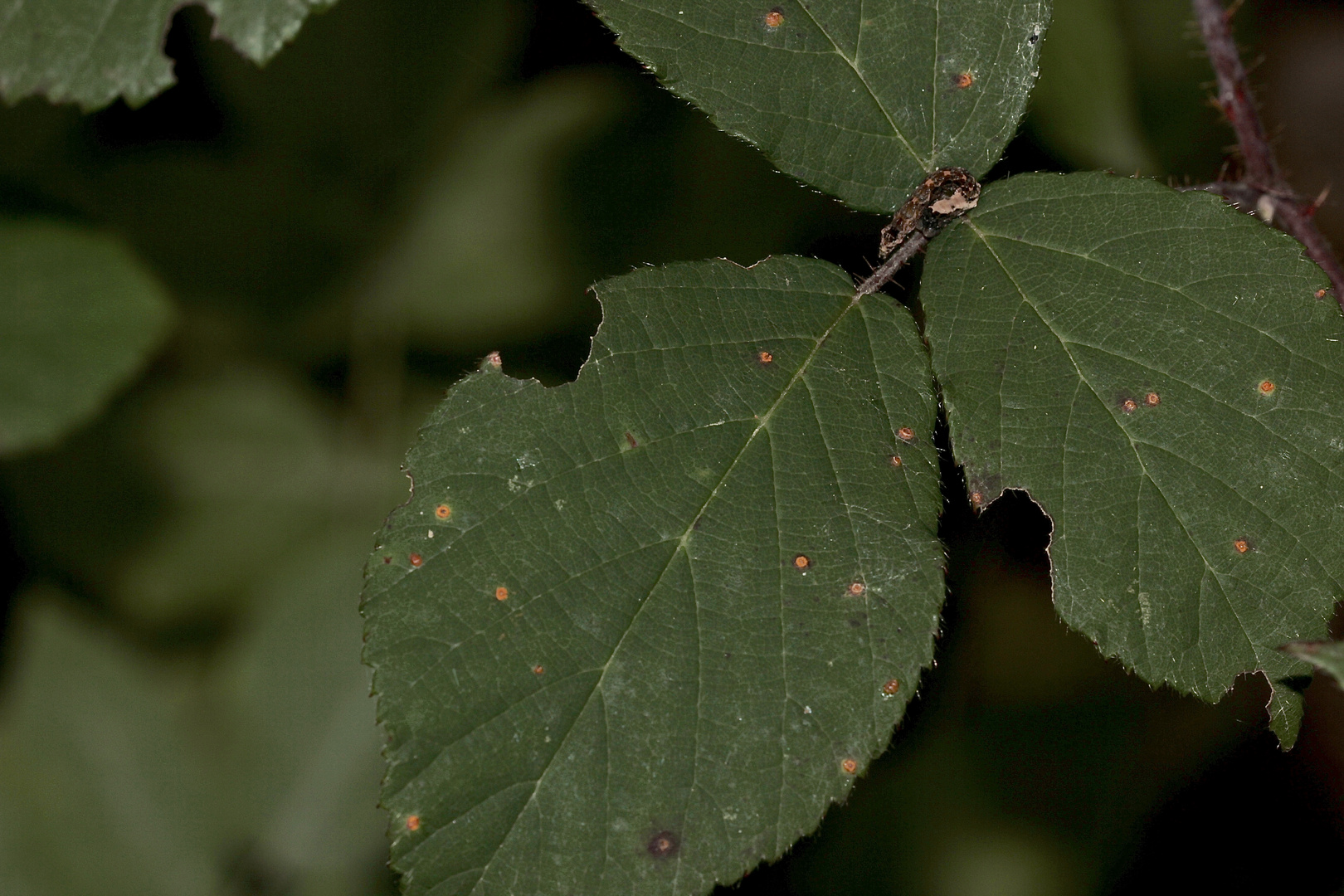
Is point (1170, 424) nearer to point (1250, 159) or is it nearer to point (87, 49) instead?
point (1250, 159)

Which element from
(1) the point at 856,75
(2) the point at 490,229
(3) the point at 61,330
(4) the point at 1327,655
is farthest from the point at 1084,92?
(3) the point at 61,330

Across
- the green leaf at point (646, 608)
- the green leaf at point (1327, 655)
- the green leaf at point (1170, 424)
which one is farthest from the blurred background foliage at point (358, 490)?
the green leaf at point (1327, 655)

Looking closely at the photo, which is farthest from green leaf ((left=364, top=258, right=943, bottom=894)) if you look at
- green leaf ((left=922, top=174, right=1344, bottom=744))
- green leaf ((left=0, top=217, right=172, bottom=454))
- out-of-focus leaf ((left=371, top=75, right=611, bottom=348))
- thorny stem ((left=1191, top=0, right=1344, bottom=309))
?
out-of-focus leaf ((left=371, top=75, right=611, bottom=348))

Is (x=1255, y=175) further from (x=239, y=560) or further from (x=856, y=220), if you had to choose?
(x=239, y=560)

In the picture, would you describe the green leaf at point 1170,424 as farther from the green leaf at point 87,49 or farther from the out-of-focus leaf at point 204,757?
the out-of-focus leaf at point 204,757

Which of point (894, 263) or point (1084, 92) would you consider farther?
point (1084, 92)

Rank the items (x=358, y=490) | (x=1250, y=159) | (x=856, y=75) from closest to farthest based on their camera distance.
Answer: (x=856, y=75)
(x=1250, y=159)
(x=358, y=490)

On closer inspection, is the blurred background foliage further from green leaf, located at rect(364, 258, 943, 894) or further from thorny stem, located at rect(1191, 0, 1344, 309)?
green leaf, located at rect(364, 258, 943, 894)
